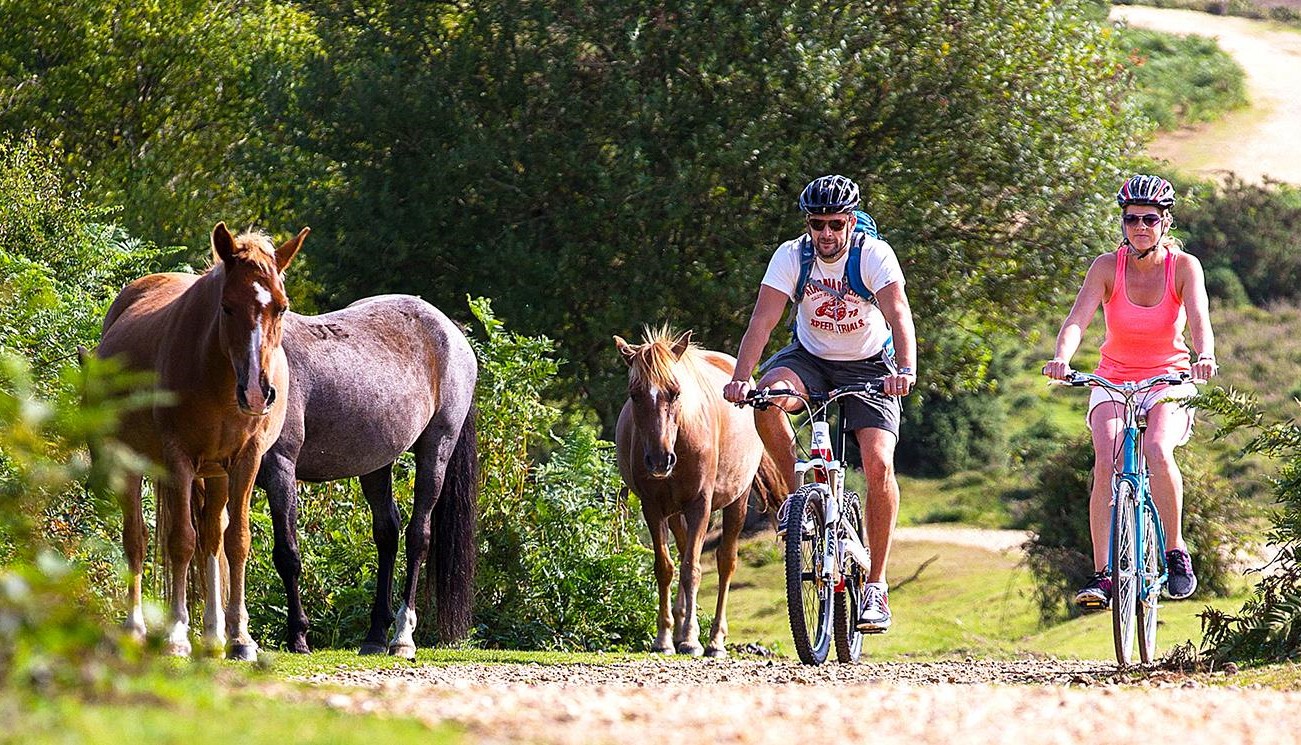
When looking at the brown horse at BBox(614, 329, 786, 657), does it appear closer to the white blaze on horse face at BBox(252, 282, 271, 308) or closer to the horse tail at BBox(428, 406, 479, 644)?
the horse tail at BBox(428, 406, 479, 644)

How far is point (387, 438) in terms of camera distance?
30.9 feet

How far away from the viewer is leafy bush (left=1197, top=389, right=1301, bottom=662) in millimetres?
7777

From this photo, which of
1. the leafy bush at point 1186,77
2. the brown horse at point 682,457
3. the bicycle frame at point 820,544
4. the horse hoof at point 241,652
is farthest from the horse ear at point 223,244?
the leafy bush at point 1186,77

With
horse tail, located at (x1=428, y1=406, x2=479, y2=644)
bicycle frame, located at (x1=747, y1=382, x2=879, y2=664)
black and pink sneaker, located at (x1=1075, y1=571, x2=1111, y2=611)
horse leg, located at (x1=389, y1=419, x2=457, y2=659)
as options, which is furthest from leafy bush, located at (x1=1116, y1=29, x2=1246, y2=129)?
bicycle frame, located at (x1=747, y1=382, x2=879, y2=664)

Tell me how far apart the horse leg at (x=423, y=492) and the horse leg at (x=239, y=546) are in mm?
1773

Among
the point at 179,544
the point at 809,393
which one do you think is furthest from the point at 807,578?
the point at 179,544

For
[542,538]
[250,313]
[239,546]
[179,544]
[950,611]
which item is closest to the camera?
[250,313]

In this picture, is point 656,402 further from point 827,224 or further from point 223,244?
point 223,244

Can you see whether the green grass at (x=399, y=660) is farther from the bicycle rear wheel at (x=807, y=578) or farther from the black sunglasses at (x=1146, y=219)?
the black sunglasses at (x=1146, y=219)

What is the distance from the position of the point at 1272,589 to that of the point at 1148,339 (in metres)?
1.32

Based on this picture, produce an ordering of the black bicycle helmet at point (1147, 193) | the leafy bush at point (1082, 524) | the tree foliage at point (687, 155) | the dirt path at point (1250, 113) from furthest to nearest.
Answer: the dirt path at point (1250, 113), the tree foliage at point (687, 155), the leafy bush at point (1082, 524), the black bicycle helmet at point (1147, 193)

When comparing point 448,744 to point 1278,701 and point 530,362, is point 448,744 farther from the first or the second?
point 530,362

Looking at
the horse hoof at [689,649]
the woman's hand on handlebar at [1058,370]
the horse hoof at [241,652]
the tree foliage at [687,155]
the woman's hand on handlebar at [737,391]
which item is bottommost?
the horse hoof at [689,649]

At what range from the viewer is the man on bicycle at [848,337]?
762 cm
